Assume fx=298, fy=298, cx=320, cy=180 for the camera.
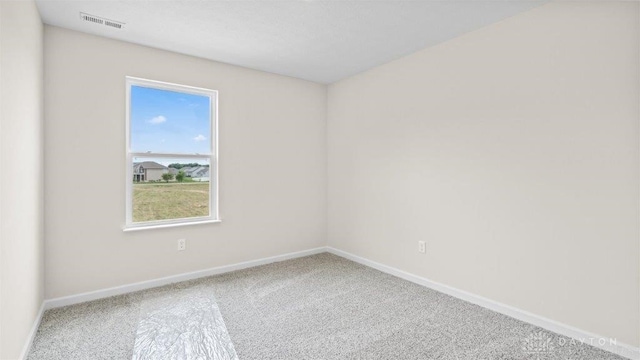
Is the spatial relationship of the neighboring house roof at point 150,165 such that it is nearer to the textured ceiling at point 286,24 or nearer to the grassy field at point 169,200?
the grassy field at point 169,200

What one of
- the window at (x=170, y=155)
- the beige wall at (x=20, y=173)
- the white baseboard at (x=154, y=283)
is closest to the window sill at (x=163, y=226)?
the window at (x=170, y=155)

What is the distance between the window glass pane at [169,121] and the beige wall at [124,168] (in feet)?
0.50

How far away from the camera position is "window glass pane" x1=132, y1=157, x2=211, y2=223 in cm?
305

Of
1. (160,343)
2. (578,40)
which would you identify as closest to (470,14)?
(578,40)

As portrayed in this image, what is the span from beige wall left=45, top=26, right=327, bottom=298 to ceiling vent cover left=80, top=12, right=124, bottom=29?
309mm

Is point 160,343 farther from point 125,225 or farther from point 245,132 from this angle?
point 245,132

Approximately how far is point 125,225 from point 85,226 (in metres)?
0.31

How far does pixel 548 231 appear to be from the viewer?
88.4 inches

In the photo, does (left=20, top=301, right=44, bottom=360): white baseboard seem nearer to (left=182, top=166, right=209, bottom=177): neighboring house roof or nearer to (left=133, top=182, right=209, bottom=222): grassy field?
(left=133, top=182, right=209, bottom=222): grassy field

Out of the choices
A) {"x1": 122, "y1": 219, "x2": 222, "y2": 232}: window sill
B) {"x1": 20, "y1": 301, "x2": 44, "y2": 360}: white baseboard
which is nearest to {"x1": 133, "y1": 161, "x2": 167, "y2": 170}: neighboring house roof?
{"x1": 122, "y1": 219, "x2": 222, "y2": 232}: window sill

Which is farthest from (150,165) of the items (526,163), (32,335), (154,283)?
(526,163)

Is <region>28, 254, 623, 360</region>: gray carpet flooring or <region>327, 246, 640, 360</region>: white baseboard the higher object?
<region>327, 246, 640, 360</region>: white baseboard

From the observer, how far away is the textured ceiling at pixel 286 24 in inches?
89.2

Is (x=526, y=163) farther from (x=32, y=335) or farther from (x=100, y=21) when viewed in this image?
(x=32, y=335)
